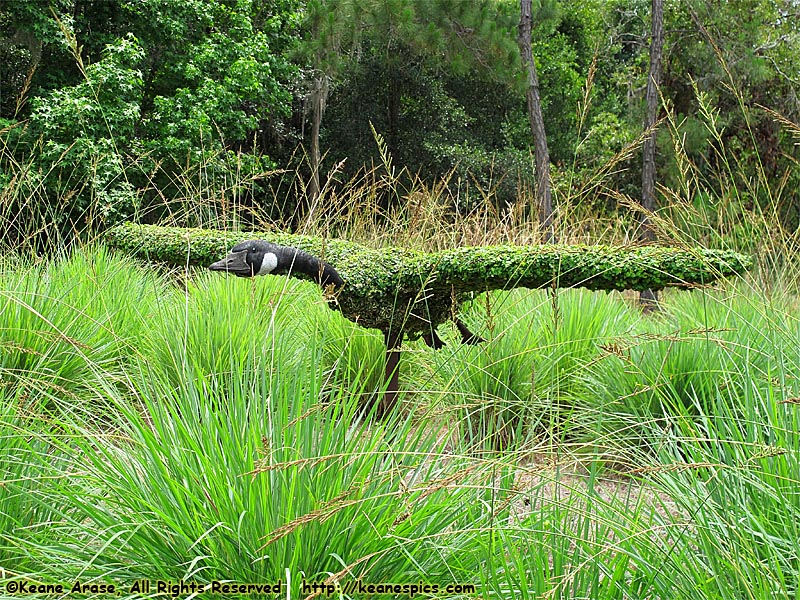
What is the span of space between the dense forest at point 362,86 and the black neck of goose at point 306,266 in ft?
17.0

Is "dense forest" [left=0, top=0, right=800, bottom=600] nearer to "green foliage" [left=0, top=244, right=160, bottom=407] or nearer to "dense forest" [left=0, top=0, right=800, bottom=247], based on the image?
"green foliage" [left=0, top=244, right=160, bottom=407]

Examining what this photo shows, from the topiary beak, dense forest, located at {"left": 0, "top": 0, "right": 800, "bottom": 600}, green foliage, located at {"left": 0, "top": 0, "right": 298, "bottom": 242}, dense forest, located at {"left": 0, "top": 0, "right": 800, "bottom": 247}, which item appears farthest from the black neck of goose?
green foliage, located at {"left": 0, "top": 0, "right": 298, "bottom": 242}

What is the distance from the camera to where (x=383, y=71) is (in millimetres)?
14445

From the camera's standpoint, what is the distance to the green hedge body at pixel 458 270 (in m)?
2.33

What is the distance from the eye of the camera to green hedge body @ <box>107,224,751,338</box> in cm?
233

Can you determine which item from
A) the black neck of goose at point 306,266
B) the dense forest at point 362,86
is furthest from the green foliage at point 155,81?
the black neck of goose at point 306,266

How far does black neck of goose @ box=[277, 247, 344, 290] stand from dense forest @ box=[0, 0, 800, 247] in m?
5.17

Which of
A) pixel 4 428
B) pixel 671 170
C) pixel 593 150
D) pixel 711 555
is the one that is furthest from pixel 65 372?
pixel 593 150

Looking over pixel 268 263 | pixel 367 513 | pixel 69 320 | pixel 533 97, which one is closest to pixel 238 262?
pixel 268 263

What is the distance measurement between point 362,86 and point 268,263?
42.4 ft

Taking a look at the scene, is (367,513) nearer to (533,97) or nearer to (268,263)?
(268,263)

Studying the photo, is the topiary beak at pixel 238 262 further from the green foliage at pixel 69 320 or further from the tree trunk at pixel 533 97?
the tree trunk at pixel 533 97

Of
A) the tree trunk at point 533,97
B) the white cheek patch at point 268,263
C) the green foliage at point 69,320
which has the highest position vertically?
the tree trunk at point 533,97

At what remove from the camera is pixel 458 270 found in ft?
8.24
